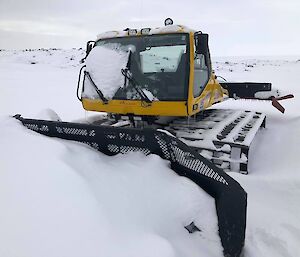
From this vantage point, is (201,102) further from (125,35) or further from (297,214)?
(297,214)

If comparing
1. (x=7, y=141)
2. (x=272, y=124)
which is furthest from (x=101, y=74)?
(x=272, y=124)

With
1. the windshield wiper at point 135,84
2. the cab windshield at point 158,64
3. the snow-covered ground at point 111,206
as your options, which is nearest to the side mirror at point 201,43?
the cab windshield at point 158,64

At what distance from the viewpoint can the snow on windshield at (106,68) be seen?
471cm

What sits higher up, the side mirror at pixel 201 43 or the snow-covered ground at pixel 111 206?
the side mirror at pixel 201 43

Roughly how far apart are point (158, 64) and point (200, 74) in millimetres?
642

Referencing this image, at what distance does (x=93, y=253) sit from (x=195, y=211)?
3.45ft

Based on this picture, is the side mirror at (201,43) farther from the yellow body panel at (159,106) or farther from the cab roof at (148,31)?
the cab roof at (148,31)

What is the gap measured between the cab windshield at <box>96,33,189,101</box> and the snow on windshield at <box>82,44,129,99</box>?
0.08 meters

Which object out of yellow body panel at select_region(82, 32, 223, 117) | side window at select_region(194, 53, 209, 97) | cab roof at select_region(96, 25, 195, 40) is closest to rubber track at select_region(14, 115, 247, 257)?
yellow body panel at select_region(82, 32, 223, 117)

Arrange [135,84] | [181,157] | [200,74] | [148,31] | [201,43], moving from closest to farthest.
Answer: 1. [181,157]
2. [201,43]
3. [135,84]
4. [148,31]
5. [200,74]

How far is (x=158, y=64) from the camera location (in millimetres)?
4805

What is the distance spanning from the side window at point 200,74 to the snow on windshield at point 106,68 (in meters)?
0.99

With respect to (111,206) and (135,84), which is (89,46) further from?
(111,206)

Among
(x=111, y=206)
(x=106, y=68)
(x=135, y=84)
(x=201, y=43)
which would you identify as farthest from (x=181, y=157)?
(x=106, y=68)
